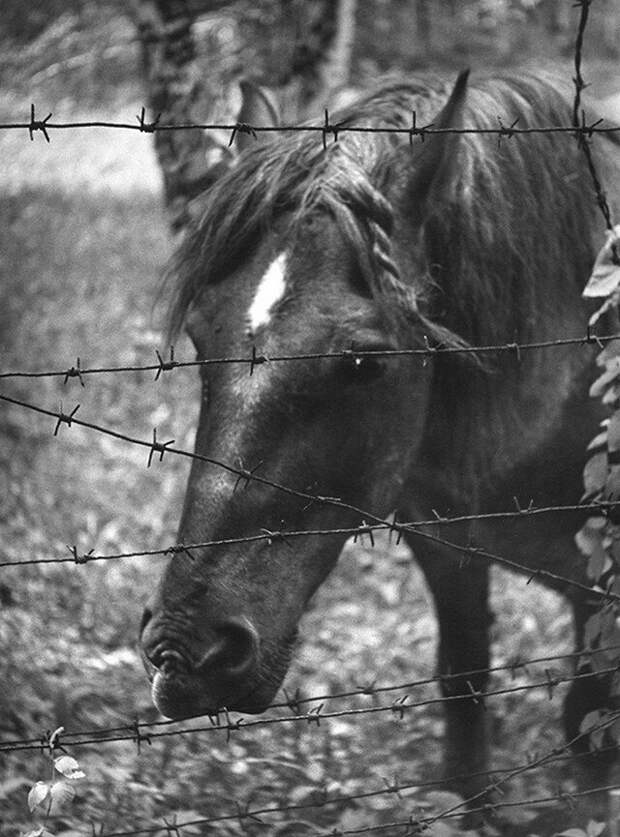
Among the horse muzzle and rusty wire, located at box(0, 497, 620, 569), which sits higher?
rusty wire, located at box(0, 497, 620, 569)

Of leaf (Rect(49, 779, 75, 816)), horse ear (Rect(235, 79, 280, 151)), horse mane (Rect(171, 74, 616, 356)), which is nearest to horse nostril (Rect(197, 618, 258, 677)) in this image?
leaf (Rect(49, 779, 75, 816))

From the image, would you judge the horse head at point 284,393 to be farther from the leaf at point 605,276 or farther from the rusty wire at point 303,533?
the leaf at point 605,276

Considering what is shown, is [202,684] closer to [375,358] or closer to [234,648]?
[234,648]

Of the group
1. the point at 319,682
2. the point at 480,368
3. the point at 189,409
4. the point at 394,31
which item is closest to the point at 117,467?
the point at 189,409

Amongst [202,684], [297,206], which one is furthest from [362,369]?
[202,684]

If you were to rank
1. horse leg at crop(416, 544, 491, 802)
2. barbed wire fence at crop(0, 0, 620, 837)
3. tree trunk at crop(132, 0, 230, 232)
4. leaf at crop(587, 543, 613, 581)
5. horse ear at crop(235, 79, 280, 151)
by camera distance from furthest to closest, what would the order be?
1. tree trunk at crop(132, 0, 230, 232)
2. horse leg at crop(416, 544, 491, 802)
3. horse ear at crop(235, 79, 280, 151)
4. leaf at crop(587, 543, 613, 581)
5. barbed wire fence at crop(0, 0, 620, 837)

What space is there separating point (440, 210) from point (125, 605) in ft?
→ 10.4

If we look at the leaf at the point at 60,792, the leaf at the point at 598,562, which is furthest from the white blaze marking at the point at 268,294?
the leaf at the point at 60,792

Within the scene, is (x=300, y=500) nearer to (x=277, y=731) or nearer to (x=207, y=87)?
(x=277, y=731)

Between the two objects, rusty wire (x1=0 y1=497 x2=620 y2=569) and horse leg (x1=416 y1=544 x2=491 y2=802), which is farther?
horse leg (x1=416 y1=544 x2=491 y2=802)

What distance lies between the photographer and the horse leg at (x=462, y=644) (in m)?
4.28

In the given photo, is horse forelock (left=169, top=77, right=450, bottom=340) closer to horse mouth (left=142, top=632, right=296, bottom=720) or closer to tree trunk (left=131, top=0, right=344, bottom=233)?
horse mouth (left=142, top=632, right=296, bottom=720)

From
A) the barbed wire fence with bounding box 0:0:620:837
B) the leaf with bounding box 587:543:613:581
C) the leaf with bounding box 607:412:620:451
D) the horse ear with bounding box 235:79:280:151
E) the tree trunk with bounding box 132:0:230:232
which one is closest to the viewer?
the barbed wire fence with bounding box 0:0:620:837

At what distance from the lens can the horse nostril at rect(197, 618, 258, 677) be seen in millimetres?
2725
